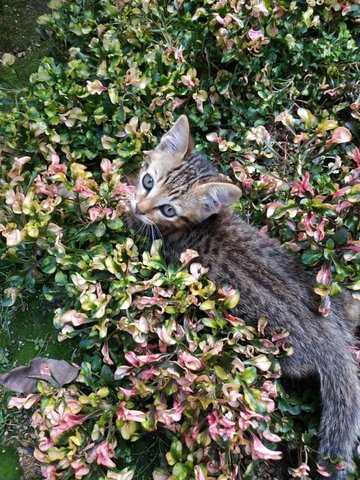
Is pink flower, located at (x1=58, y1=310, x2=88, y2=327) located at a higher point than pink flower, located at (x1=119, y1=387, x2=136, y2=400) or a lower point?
higher

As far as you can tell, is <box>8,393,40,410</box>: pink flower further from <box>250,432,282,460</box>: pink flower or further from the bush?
<box>250,432,282,460</box>: pink flower

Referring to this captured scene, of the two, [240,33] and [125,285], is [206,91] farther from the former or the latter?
[125,285]

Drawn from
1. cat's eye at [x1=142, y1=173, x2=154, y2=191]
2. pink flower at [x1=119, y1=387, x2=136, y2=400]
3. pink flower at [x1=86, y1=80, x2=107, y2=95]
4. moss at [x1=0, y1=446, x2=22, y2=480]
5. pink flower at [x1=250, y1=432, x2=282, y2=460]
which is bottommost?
moss at [x1=0, y1=446, x2=22, y2=480]

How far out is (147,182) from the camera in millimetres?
2986

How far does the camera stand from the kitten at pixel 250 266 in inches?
101

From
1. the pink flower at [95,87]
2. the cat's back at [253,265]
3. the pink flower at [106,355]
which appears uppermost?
the pink flower at [95,87]

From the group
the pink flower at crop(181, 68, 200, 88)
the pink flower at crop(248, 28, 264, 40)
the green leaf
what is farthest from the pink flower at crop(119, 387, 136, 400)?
the pink flower at crop(248, 28, 264, 40)

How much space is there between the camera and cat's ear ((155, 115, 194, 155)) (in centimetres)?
274

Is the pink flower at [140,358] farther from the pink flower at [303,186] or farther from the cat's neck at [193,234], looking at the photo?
the pink flower at [303,186]

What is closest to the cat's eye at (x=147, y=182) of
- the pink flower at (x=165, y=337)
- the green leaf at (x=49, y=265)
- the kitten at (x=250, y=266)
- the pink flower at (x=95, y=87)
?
the kitten at (x=250, y=266)

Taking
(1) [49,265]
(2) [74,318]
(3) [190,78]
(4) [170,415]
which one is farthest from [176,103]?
(4) [170,415]

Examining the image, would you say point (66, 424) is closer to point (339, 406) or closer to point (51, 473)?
point (51, 473)

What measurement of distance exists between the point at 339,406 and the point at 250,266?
920 millimetres

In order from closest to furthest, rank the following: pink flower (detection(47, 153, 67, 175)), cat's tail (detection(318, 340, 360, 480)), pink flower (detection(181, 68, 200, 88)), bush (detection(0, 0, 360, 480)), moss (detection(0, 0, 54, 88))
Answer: bush (detection(0, 0, 360, 480)) < cat's tail (detection(318, 340, 360, 480)) < pink flower (detection(47, 153, 67, 175)) < pink flower (detection(181, 68, 200, 88)) < moss (detection(0, 0, 54, 88))
